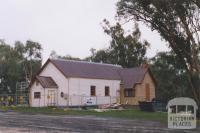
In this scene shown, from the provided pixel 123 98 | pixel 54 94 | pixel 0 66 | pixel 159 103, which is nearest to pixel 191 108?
pixel 159 103

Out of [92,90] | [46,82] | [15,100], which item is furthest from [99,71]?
[15,100]

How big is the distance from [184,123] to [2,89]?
229ft

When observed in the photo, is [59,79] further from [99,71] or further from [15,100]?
[15,100]

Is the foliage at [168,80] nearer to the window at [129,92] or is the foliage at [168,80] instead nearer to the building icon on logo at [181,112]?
the window at [129,92]

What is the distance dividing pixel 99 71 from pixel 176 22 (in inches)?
1288

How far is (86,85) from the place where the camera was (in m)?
65.1

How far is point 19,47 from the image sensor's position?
98312mm

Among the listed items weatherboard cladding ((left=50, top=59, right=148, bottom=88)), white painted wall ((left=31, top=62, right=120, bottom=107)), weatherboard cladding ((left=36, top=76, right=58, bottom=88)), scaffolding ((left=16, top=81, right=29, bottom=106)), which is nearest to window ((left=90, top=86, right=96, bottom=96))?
white painted wall ((left=31, top=62, right=120, bottom=107))

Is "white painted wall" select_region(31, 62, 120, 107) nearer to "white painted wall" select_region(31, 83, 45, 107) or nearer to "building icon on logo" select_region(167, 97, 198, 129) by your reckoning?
"white painted wall" select_region(31, 83, 45, 107)

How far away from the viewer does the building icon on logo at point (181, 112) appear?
2250cm

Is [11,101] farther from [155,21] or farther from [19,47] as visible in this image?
[155,21]

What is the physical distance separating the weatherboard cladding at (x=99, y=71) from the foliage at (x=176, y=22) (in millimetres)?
25864

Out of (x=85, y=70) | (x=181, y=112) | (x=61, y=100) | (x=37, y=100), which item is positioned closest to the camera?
(x=181, y=112)

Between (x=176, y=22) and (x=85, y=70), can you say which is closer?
(x=176, y=22)
